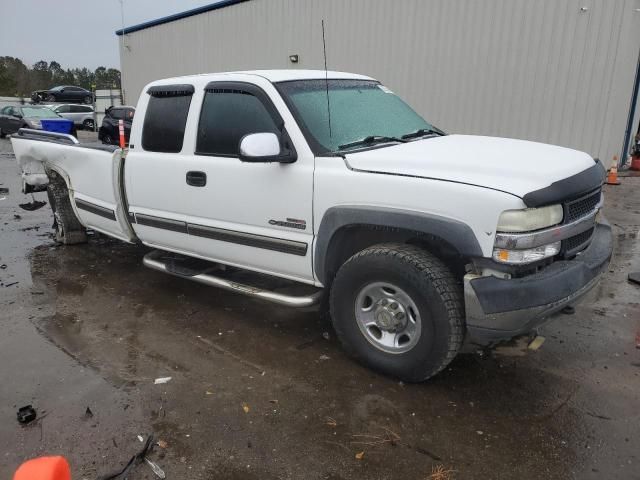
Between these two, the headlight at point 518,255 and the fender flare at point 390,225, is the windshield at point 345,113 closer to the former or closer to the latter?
the fender flare at point 390,225

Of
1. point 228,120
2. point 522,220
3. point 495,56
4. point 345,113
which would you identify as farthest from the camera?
point 495,56

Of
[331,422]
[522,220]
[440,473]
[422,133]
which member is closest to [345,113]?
[422,133]

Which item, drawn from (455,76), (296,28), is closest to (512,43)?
(455,76)

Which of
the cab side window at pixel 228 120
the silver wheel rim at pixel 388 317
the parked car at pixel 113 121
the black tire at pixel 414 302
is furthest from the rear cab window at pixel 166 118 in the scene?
the parked car at pixel 113 121

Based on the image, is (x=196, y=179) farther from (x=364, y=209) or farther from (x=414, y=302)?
(x=414, y=302)

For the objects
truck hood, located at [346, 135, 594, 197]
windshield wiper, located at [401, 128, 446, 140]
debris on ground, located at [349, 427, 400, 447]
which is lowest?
debris on ground, located at [349, 427, 400, 447]

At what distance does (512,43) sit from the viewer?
1148 cm

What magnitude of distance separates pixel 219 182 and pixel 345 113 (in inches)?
42.3

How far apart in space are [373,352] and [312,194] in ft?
3.62

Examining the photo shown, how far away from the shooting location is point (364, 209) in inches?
128

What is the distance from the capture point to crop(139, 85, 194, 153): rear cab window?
4.37 m

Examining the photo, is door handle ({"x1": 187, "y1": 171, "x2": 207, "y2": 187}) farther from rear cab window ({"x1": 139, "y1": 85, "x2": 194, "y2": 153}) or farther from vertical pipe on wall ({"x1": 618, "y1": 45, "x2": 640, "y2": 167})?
vertical pipe on wall ({"x1": 618, "y1": 45, "x2": 640, "y2": 167})

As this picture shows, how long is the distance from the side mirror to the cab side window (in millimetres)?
279

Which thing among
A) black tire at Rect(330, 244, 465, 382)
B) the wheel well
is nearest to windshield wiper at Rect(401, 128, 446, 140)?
the wheel well
